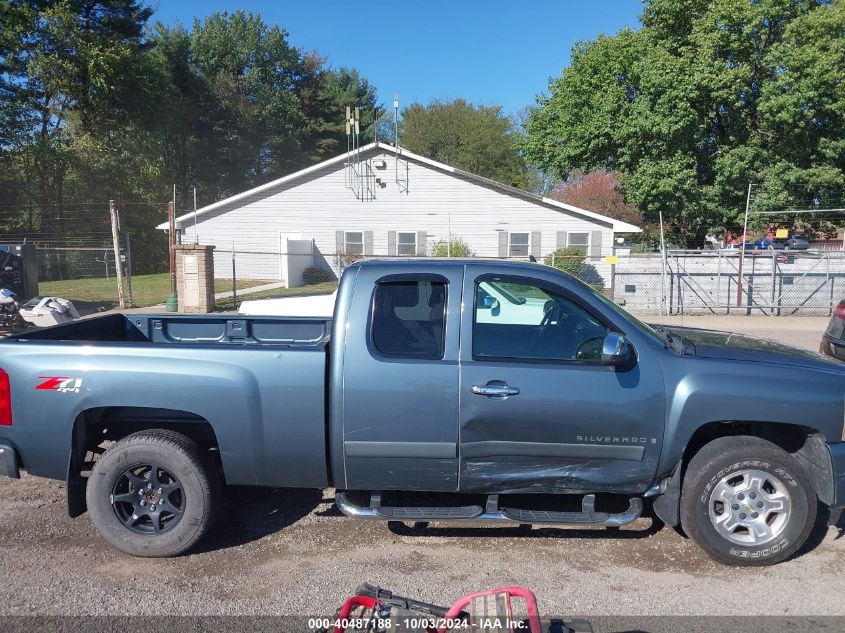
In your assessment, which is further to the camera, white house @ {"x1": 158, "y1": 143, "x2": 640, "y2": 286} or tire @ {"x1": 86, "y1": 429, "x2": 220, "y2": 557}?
white house @ {"x1": 158, "y1": 143, "x2": 640, "y2": 286}

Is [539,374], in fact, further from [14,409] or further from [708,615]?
[14,409]

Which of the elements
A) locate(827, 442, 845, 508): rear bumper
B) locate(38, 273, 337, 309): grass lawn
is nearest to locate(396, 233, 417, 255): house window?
locate(38, 273, 337, 309): grass lawn

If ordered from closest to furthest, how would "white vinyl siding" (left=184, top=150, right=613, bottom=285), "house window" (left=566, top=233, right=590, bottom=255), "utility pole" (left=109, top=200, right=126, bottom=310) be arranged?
"utility pole" (left=109, top=200, right=126, bottom=310), "house window" (left=566, top=233, right=590, bottom=255), "white vinyl siding" (left=184, top=150, right=613, bottom=285)

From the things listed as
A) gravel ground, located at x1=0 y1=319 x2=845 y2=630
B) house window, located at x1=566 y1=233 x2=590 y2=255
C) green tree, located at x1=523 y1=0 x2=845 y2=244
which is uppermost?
green tree, located at x1=523 y1=0 x2=845 y2=244

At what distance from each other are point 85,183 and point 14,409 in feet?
118

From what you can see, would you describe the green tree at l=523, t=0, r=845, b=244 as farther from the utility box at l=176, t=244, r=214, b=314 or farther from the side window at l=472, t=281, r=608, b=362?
the side window at l=472, t=281, r=608, b=362

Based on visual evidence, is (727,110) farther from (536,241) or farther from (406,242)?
(406,242)

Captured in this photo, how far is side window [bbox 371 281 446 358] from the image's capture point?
154 inches

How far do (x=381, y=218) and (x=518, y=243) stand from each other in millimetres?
5881

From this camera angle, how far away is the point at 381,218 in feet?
90.7

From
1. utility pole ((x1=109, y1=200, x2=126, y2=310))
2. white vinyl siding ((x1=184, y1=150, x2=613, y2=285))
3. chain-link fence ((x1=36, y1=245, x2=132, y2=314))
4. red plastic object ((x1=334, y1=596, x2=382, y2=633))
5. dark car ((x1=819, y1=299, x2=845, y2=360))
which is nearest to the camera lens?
red plastic object ((x1=334, y1=596, x2=382, y2=633))

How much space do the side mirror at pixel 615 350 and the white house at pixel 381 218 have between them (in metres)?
22.9

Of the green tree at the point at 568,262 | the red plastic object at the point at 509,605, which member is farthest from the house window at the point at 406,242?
the red plastic object at the point at 509,605

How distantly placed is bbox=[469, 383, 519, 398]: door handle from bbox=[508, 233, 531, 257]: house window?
23497 millimetres
